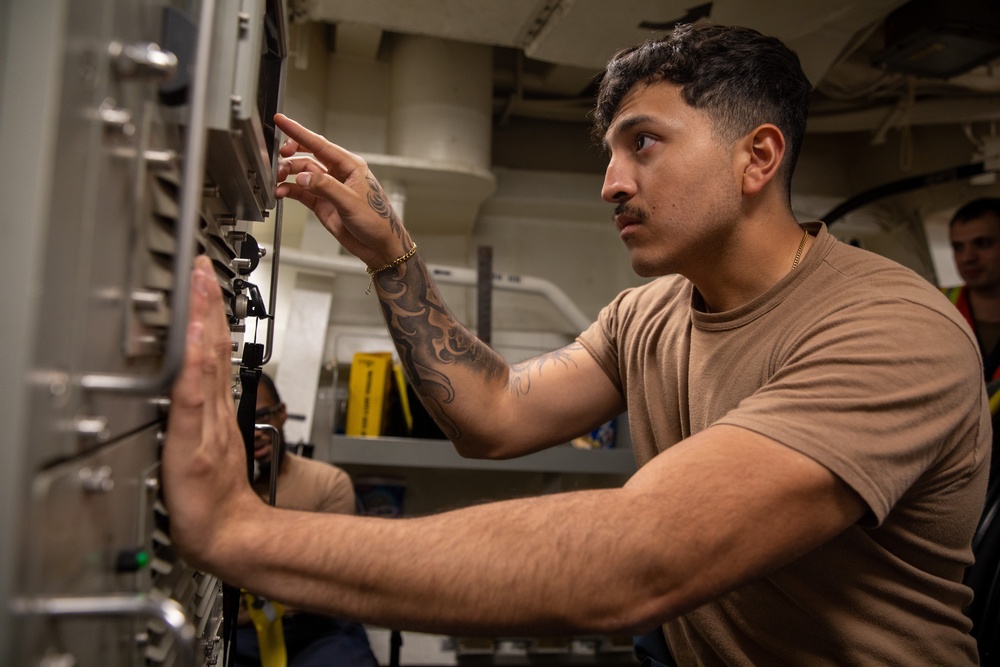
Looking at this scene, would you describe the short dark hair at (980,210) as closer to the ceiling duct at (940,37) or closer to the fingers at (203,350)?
the ceiling duct at (940,37)

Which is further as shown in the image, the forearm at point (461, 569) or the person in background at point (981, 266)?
the person in background at point (981, 266)

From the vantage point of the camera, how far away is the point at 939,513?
85 cm

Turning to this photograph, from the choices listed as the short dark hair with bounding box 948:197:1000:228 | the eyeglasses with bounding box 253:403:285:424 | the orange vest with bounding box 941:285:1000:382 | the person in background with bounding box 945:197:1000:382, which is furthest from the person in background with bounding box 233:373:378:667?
the short dark hair with bounding box 948:197:1000:228

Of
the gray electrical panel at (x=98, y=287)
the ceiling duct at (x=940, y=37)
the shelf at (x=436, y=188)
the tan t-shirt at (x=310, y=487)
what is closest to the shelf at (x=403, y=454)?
the tan t-shirt at (x=310, y=487)

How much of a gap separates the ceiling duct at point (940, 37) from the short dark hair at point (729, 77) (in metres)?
1.28

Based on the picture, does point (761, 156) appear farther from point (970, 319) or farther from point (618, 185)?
point (970, 319)

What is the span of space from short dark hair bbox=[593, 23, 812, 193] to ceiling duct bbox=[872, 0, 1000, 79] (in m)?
1.28

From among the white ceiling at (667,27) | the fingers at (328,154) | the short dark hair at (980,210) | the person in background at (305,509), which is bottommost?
the person in background at (305,509)

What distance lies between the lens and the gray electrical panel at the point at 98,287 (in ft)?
1.19

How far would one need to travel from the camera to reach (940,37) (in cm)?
208

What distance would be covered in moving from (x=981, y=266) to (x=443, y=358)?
1.92 metres

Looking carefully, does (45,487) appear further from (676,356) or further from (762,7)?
(762,7)

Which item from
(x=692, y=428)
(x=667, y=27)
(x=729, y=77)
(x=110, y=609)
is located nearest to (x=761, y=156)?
(x=729, y=77)

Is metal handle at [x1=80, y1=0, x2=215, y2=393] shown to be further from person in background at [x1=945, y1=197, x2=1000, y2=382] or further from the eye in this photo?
person in background at [x1=945, y1=197, x2=1000, y2=382]
